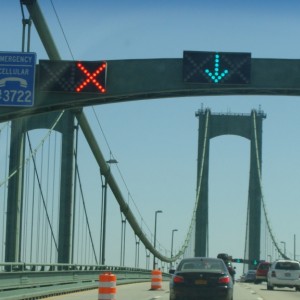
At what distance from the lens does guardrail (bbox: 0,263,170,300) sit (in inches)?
891

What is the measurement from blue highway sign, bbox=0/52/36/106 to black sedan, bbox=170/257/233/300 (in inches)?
211

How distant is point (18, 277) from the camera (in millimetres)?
23547

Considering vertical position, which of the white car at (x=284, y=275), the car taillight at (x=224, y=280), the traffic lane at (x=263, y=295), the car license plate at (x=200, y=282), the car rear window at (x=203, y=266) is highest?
the car rear window at (x=203, y=266)

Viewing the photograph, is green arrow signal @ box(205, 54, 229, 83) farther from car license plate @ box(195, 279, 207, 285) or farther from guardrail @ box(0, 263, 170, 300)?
guardrail @ box(0, 263, 170, 300)

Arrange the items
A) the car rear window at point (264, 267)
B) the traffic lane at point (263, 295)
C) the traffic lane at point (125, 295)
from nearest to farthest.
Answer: the traffic lane at point (125, 295)
the traffic lane at point (263, 295)
the car rear window at point (264, 267)

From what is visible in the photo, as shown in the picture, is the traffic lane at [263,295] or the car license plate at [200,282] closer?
the car license plate at [200,282]

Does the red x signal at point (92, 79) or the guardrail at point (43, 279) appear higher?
the red x signal at point (92, 79)

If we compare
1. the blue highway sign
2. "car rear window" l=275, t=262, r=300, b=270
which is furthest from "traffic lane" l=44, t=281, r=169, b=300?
"car rear window" l=275, t=262, r=300, b=270

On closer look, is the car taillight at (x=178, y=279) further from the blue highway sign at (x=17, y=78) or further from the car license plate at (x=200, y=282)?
the blue highway sign at (x=17, y=78)

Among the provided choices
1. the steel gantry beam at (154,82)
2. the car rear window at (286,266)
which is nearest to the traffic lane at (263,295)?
the car rear window at (286,266)

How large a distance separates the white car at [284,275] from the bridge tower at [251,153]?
5357cm

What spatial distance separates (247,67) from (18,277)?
25.2ft

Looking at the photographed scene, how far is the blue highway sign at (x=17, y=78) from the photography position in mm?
21984

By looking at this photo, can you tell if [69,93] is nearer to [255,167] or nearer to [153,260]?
[153,260]
